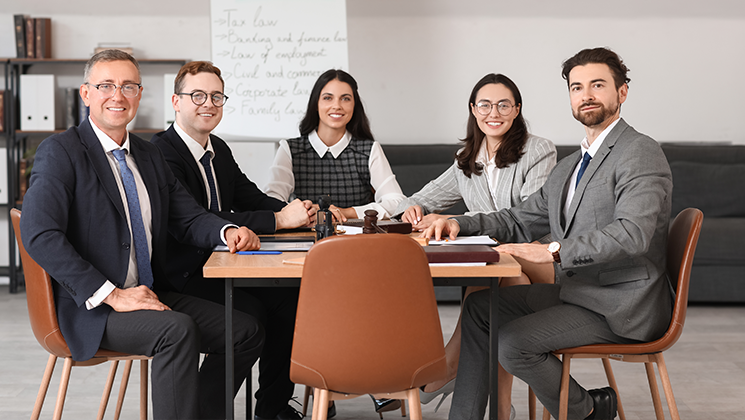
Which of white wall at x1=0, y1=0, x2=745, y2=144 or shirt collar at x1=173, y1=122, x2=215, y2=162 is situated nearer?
shirt collar at x1=173, y1=122, x2=215, y2=162

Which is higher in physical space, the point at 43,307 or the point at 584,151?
the point at 584,151

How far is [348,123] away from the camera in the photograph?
306 centimetres

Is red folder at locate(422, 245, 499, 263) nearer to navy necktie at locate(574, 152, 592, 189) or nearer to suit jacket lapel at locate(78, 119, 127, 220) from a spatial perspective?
navy necktie at locate(574, 152, 592, 189)

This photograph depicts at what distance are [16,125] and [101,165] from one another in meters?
3.20

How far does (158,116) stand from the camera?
15.4 ft

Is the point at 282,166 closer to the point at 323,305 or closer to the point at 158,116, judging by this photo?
the point at 323,305

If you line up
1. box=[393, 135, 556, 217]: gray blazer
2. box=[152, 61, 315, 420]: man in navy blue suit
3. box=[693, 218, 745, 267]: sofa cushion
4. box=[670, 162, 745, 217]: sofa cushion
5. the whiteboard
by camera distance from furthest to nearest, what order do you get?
box=[670, 162, 745, 217]: sofa cushion → the whiteboard → box=[693, 218, 745, 267]: sofa cushion → box=[393, 135, 556, 217]: gray blazer → box=[152, 61, 315, 420]: man in navy blue suit

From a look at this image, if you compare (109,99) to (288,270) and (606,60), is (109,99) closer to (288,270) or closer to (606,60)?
(288,270)

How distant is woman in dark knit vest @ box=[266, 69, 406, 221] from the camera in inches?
115

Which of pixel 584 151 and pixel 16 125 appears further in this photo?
pixel 16 125

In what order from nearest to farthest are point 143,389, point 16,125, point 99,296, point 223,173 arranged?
point 99,296 < point 143,389 < point 223,173 < point 16,125

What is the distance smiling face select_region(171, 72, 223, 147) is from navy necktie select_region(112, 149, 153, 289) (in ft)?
1.56

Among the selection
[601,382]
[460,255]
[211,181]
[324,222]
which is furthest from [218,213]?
[601,382]

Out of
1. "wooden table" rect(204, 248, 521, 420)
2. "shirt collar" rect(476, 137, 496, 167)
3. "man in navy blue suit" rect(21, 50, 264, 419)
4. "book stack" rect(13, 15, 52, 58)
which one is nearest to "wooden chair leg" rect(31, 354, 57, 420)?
"man in navy blue suit" rect(21, 50, 264, 419)
